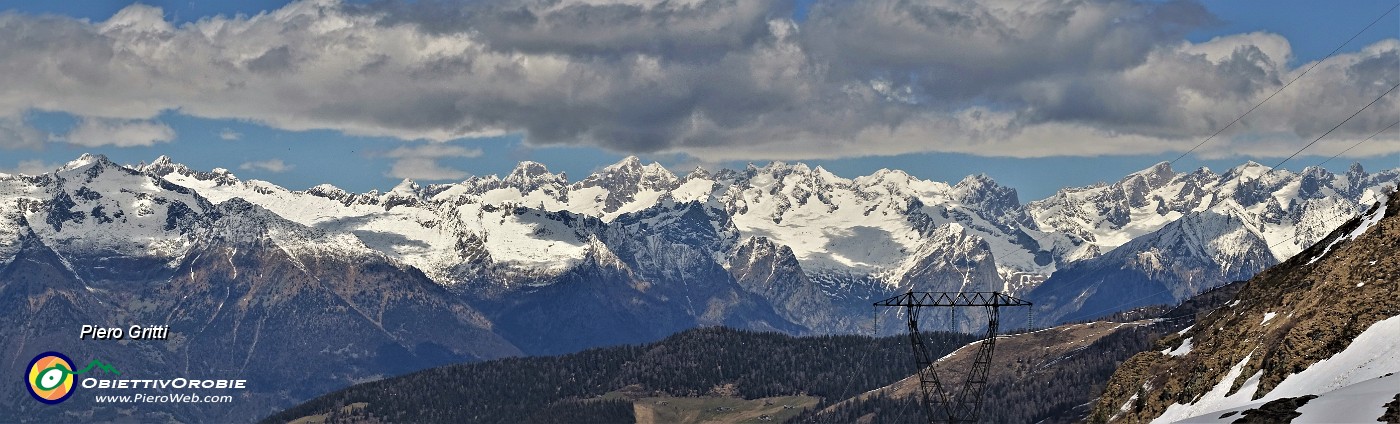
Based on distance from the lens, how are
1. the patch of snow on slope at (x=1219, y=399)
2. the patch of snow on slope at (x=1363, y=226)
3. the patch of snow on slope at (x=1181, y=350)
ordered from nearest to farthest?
1. the patch of snow on slope at (x=1219, y=399)
2. the patch of snow on slope at (x=1363, y=226)
3. the patch of snow on slope at (x=1181, y=350)

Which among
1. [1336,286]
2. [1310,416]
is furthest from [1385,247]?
[1310,416]

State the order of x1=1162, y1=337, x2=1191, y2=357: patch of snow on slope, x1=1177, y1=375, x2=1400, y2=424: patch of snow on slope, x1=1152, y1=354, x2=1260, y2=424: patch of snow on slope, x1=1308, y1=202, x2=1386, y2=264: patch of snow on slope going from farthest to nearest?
x1=1162, y1=337, x2=1191, y2=357: patch of snow on slope, x1=1308, y1=202, x2=1386, y2=264: patch of snow on slope, x1=1152, y1=354, x2=1260, y2=424: patch of snow on slope, x1=1177, y1=375, x2=1400, y2=424: patch of snow on slope

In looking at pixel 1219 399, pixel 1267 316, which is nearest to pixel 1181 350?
pixel 1267 316

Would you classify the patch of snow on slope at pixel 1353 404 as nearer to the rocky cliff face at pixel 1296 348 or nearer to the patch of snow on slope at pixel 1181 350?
the rocky cliff face at pixel 1296 348

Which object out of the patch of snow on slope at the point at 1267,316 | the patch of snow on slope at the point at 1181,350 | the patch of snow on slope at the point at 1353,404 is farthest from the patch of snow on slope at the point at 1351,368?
the patch of snow on slope at the point at 1181,350

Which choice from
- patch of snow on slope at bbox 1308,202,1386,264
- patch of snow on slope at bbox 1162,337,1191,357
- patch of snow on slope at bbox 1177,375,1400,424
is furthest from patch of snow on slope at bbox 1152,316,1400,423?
patch of snow on slope at bbox 1162,337,1191,357

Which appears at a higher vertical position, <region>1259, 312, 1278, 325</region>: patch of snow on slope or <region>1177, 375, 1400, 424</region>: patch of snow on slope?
<region>1259, 312, 1278, 325</region>: patch of snow on slope

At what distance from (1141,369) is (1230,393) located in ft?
110

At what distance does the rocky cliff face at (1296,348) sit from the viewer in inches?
4156

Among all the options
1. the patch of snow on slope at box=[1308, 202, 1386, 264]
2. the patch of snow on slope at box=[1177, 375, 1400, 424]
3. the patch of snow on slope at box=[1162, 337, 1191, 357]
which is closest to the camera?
the patch of snow on slope at box=[1177, 375, 1400, 424]

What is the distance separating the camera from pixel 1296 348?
4774 inches

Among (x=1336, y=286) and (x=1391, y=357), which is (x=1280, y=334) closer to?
(x=1336, y=286)

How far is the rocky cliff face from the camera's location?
106 m

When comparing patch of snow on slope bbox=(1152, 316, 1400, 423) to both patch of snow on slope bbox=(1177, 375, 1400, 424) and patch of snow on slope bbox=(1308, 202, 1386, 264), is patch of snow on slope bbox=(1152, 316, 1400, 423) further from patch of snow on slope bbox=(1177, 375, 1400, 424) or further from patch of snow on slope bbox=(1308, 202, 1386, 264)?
patch of snow on slope bbox=(1308, 202, 1386, 264)
